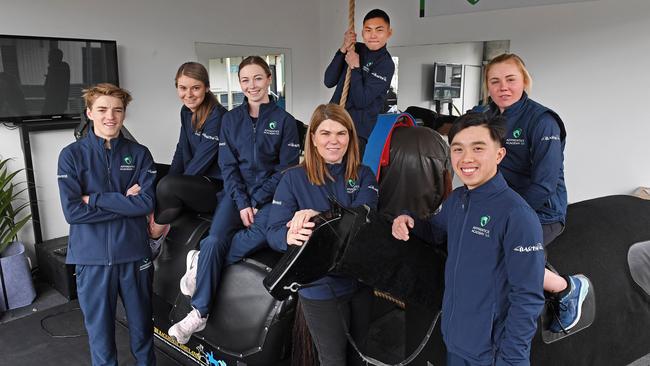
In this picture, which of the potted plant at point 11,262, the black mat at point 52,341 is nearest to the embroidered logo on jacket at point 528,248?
the black mat at point 52,341

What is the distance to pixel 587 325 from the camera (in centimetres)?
194

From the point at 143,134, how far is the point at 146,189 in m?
2.93

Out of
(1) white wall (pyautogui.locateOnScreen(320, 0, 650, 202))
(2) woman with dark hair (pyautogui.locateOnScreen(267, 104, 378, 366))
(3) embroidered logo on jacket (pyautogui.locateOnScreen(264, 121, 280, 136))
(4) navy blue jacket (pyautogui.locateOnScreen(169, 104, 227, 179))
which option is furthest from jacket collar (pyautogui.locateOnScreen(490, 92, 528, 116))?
(1) white wall (pyautogui.locateOnScreen(320, 0, 650, 202))

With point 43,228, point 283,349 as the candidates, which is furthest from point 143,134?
point 283,349

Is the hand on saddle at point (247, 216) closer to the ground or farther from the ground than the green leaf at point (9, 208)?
farther from the ground

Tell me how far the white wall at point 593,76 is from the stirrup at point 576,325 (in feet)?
9.91

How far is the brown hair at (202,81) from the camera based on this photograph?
2.74 meters

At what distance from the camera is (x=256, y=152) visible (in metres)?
2.56

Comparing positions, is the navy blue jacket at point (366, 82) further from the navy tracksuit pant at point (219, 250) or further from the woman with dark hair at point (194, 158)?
the navy tracksuit pant at point (219, 250)

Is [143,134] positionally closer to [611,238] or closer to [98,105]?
[98,105]

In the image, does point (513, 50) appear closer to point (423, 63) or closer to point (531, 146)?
point (423, 63)

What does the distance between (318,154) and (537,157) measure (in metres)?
0.92

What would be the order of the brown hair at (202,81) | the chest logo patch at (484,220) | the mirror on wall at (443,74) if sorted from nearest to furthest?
the chest logo patch at (484,220) → the brown hair at (202,81) → the mirror on wall at (443,74)

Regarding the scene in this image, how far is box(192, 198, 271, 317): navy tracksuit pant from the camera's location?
234 cm
